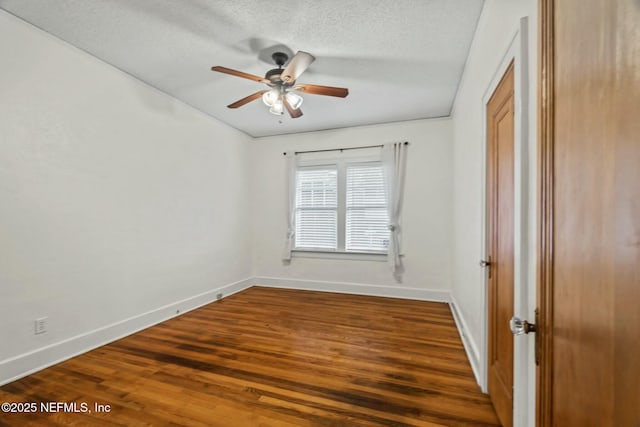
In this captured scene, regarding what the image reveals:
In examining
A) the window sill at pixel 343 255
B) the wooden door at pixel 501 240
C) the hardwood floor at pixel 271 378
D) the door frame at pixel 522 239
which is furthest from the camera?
the window sill at pixel 343 255

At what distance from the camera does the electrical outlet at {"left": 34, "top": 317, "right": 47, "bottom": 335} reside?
87.7 inches

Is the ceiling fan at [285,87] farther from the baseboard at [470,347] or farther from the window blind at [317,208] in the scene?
the baseboard at [470,347]

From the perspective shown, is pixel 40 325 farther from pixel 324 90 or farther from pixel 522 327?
pixel 522 327

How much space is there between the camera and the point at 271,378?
6.97ft

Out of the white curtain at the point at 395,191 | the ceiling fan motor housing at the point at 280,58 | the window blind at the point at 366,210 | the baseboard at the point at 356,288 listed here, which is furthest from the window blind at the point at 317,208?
the ceiling fan motor housing at the point at 280,58

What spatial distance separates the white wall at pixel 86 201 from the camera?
2.12 meters

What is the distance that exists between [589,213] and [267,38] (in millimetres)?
2516

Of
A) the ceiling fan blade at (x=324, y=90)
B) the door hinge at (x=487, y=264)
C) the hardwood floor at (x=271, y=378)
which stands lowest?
the hardwood floor at (x=271, y=378)

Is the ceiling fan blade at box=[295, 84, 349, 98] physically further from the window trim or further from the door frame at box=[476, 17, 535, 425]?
the window trim

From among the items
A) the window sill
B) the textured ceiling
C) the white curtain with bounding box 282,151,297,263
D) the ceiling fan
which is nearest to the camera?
the textured ceiling

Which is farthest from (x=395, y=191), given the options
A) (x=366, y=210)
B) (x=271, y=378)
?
(x=271, y=378)

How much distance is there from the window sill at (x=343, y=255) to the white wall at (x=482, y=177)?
1.18 meters

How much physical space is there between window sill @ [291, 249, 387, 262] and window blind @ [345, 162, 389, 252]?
8 cm

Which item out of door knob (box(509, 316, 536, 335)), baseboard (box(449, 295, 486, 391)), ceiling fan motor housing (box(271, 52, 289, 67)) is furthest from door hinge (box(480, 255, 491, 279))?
ceiling fan motor housing (box(271, 52, 289, 67))
